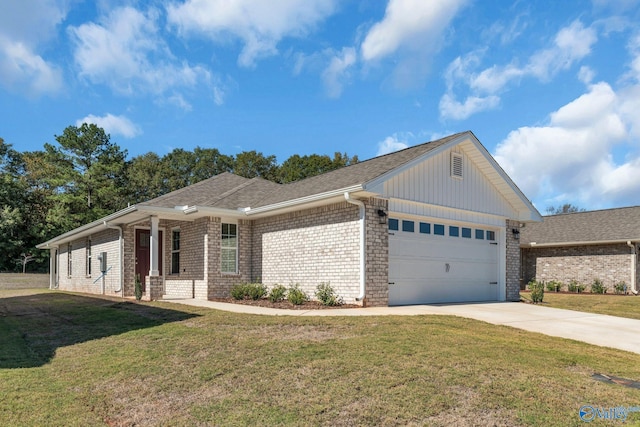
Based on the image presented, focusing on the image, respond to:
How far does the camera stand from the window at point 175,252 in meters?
16.4

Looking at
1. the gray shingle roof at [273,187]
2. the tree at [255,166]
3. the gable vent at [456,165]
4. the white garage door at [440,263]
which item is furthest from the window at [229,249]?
the tree at [255,166]

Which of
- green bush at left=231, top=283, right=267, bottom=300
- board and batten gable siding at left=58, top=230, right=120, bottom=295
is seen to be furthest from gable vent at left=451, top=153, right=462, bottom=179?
board and batten gable siding at left=58, top=230, right=120, bottom=295

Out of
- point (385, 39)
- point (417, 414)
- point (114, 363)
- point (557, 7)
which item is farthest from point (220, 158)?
point (417, 414)

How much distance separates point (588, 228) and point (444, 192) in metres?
14.9

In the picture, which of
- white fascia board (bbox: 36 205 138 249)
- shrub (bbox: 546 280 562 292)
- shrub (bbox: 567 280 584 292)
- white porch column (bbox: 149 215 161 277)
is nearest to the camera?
white porch column (bbox: 149 215 161 277)

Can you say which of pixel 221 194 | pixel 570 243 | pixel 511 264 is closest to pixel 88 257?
pixel 221 194

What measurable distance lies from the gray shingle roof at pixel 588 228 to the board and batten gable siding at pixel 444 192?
32.7 feet

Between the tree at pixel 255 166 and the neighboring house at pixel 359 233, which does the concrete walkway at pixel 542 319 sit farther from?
the tree at pixel 255 166

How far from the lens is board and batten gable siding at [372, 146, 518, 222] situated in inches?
497

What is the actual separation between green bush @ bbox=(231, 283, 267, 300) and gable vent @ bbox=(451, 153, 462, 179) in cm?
681

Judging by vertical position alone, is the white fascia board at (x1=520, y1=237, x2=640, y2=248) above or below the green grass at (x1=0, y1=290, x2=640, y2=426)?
above

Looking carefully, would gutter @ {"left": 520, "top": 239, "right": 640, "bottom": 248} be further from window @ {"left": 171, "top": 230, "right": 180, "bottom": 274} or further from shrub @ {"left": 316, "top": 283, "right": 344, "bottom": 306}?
window @ {"left": 171, "top": 230, "right": 180, "bottom": 274}

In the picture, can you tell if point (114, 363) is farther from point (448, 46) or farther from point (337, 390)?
point (448, 46)

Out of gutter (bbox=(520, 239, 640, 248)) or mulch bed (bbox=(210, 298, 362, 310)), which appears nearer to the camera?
mulch bed (bbox=(210, 298, 362, 310))
